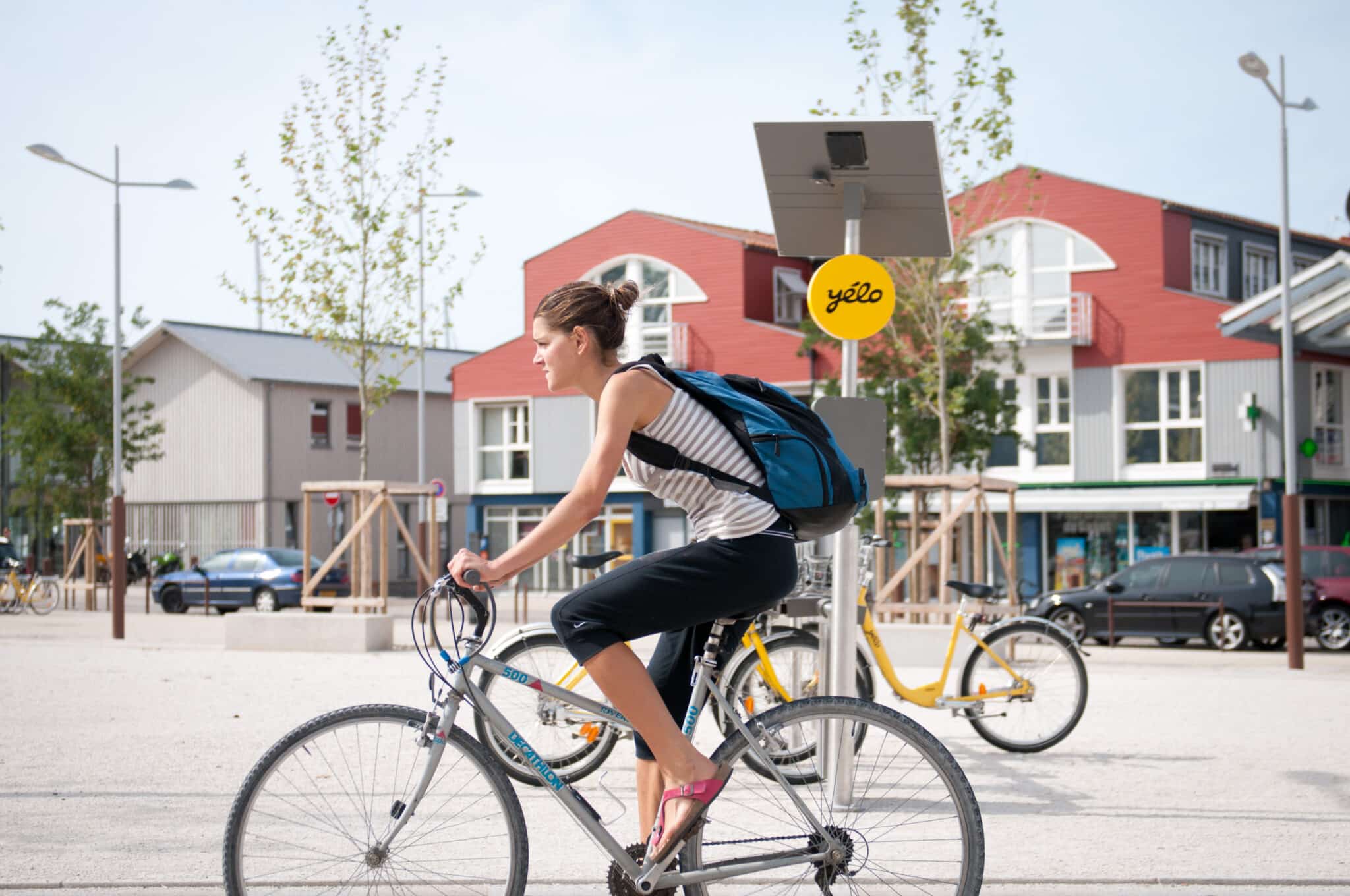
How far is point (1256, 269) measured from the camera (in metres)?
39.6

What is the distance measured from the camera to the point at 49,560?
46.7m

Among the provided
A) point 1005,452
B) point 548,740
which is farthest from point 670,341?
point 548,740

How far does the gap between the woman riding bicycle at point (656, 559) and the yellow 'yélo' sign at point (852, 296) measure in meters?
2.70

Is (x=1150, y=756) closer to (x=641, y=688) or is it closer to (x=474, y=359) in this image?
(x=641, y=688)

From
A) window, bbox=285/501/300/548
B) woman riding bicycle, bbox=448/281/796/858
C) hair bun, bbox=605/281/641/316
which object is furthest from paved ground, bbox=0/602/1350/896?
window, bbox=285/501/300/548

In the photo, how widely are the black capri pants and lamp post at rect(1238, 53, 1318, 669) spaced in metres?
12.0

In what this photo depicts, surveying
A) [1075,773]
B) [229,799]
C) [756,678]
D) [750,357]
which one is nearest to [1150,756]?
[1075,773]

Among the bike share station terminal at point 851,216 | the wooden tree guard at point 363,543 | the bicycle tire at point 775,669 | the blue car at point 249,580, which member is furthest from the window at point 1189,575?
the blue car at point 249,580

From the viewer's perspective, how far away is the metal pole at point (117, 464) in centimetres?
1973

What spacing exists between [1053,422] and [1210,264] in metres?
5.57

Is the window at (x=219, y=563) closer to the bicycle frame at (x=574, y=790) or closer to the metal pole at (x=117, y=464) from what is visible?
the metal pole at (x=117, y=464)

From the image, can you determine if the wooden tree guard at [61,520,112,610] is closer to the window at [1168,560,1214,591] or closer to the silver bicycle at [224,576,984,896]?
the window at [1168,560,1214,591]

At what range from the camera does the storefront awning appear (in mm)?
33938

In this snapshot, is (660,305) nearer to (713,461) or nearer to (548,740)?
(548,740)
